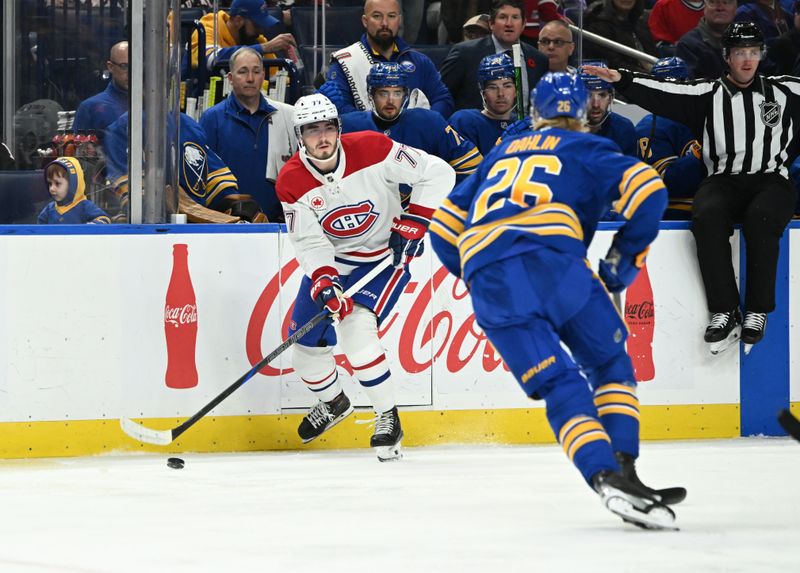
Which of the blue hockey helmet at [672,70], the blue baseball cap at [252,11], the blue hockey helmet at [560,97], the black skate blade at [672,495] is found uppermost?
the blue baseball cap at [252,11]

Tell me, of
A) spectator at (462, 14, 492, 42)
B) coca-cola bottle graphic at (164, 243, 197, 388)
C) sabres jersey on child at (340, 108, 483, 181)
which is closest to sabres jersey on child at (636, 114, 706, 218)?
sabres jersey on child at (340, 108, 483, 181)

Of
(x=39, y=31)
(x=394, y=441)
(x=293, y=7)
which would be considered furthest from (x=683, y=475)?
(x=293, y=7)

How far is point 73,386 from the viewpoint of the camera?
17.9ft

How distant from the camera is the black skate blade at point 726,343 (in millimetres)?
5926

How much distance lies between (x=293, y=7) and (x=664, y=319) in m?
2.88

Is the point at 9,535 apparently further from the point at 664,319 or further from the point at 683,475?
the point at 664,319

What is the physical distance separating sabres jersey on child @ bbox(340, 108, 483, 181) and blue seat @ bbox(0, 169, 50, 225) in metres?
1.42

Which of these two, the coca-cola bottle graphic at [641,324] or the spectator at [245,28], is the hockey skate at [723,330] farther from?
the spectator at [245,28]

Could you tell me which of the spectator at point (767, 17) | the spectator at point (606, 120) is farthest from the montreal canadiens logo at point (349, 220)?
the spectator at point (767, 17)

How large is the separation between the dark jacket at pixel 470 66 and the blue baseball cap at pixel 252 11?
3.35 feet

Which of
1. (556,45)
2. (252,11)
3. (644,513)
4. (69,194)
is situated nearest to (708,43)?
(556,45)

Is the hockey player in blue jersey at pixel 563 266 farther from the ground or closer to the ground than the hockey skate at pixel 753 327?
farther from the ground

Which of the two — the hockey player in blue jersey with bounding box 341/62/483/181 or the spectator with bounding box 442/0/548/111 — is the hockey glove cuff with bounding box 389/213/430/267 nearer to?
the hockey player in blue jersey with bounding box 341/62/483/181

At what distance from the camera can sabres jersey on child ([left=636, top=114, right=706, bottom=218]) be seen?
6.21m
